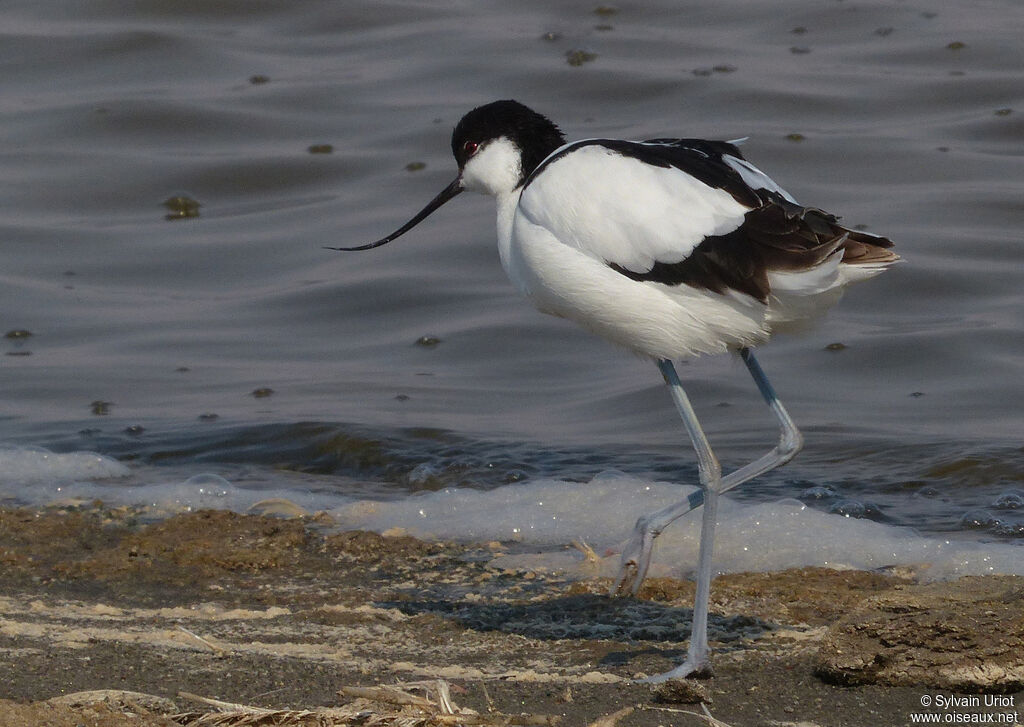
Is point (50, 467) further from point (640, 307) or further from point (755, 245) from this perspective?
point (755, 245)

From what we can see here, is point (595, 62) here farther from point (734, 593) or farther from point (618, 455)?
point (734, 593)

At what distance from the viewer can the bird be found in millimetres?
3885

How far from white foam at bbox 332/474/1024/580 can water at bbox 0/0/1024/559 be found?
0.11 metres

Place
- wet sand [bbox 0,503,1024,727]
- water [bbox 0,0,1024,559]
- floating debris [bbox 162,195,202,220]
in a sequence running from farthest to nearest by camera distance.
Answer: floating debris [bbox 162,195,202,220] < water [bbox 0,0,1024,559] < wet sand [bbox 0,503,1024,727]

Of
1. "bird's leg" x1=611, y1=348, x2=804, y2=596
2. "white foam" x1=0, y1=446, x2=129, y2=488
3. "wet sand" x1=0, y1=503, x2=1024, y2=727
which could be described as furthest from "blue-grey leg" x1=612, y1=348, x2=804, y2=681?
"white foam" x1=0, y1=446, x2=129, y2=488

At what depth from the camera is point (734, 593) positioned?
4.38m

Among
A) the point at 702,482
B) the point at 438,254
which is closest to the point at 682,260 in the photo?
the point at 702,482

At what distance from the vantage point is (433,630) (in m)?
4.07

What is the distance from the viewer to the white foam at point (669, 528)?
4.89m

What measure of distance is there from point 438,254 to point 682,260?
5.32m

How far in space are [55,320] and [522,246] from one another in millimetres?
4754

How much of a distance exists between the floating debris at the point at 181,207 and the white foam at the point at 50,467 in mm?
3779

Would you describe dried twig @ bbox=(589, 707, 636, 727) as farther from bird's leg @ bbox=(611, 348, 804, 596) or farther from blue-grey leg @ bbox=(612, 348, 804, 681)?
bird's leg @ bbox=(611, 348, 804, 596)

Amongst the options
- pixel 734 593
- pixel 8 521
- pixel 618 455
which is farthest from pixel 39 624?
pixel 618 455
